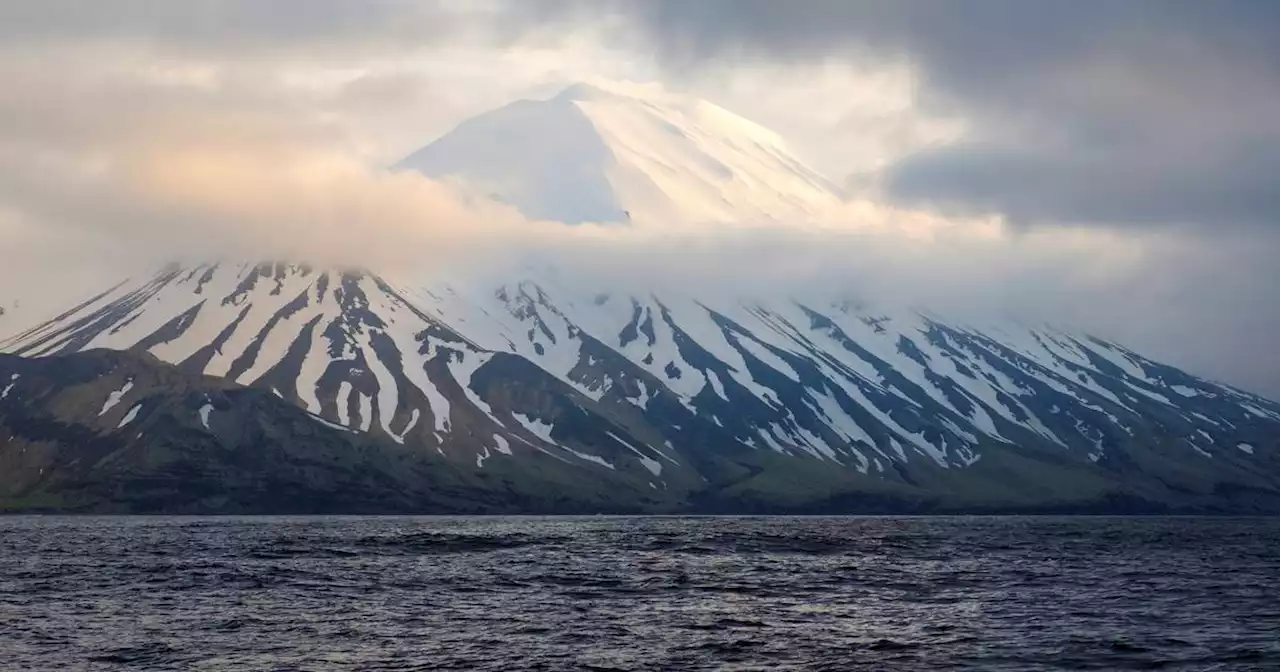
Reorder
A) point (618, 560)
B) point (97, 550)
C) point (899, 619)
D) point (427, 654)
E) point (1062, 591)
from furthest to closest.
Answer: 1. point (97, 550)
2. point (618, 560)
3. point (1062, 591)
4. point (899, 619)
5. point (427, 654)

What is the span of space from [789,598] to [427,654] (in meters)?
35.8

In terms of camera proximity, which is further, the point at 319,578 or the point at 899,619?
the point at 319,578

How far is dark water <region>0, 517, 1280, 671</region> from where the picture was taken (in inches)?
2746

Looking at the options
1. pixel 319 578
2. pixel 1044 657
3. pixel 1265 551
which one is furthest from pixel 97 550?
pixel 1265 551

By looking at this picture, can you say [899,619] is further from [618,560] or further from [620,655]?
[618,560]

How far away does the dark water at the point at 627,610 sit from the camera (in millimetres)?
69750

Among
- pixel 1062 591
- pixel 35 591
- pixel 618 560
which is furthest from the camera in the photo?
pixel 618 560

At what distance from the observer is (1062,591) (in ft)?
350

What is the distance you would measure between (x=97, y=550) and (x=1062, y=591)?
9768 cm

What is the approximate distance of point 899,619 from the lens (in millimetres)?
86688

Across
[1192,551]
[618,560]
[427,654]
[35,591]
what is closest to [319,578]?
[35,591]

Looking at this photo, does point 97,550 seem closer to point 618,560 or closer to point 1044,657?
point 618,560

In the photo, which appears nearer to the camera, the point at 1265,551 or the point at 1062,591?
the point at 1062,591

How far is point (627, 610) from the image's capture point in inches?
3578
